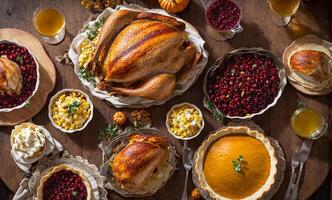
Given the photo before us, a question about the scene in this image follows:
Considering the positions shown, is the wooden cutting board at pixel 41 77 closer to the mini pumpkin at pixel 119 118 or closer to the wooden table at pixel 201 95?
the wooden table at pixel 201 95

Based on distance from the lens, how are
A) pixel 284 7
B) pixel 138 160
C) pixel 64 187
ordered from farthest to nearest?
pixel 284 7 → pixel 64 187 → pixel 138 160

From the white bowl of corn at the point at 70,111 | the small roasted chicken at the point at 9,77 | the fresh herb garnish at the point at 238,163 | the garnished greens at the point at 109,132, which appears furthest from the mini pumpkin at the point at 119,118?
the fresh herb garnish at the point at 238,163

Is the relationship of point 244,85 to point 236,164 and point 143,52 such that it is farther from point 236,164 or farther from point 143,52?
point 143,52

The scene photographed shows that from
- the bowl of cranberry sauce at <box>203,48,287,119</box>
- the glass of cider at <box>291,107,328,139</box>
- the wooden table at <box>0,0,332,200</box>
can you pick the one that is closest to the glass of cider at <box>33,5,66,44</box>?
the wooden table at <box>0,0,332,200</box>

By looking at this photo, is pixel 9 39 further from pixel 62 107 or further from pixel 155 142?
pixel 155 142

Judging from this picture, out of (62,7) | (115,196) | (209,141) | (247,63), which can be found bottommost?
(115,196)

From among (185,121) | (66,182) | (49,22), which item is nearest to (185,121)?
(185,121)

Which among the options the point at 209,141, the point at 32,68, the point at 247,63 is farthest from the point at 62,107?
the point at 247,63
